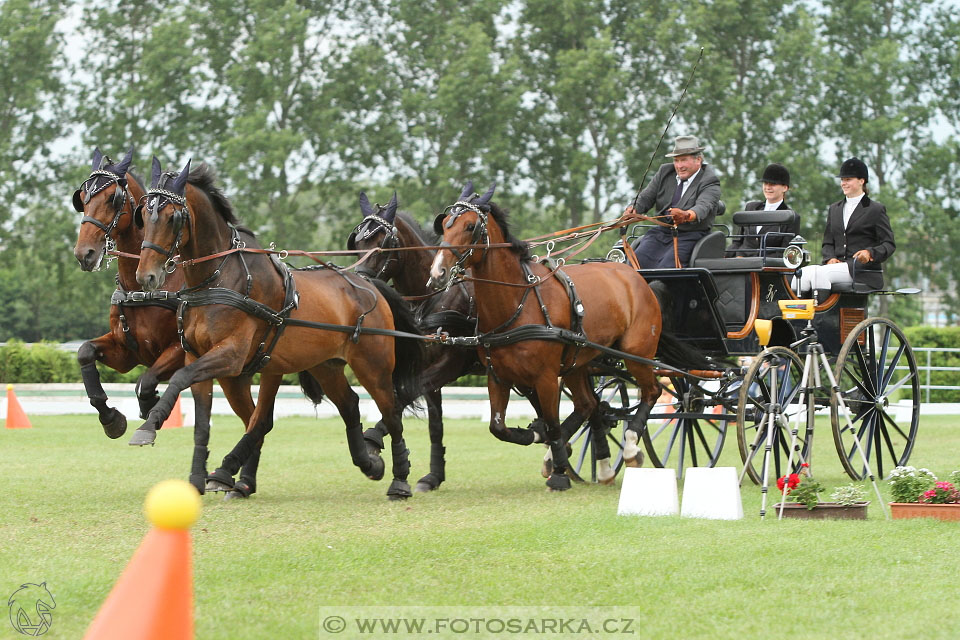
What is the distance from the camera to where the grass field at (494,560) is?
15.9ft

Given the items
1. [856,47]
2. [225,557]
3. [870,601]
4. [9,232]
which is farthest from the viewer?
[856,47]

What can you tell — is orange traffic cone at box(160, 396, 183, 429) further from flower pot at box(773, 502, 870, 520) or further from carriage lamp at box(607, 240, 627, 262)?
flower pot at box(773, 502, 870, 520)

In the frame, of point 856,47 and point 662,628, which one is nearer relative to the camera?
point 662,628

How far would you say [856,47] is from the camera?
31.6m

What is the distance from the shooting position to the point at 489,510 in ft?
27.4

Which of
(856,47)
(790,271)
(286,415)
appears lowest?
(286,415)

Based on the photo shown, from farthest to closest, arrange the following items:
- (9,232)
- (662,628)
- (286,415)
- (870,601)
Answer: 1. (9,232)
2. (286,415)
3. (870,601)
4. (662,628)

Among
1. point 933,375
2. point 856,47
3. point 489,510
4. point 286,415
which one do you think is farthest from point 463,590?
point 856,47

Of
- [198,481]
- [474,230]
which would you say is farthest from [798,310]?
[198,481]

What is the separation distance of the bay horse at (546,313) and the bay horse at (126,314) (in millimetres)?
2069

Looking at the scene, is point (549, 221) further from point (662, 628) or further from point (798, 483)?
point (662, 628)

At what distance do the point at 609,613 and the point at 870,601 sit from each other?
1140 mm

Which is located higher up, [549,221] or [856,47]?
[856,47]

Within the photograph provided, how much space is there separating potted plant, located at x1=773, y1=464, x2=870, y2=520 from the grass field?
211 millimetres
